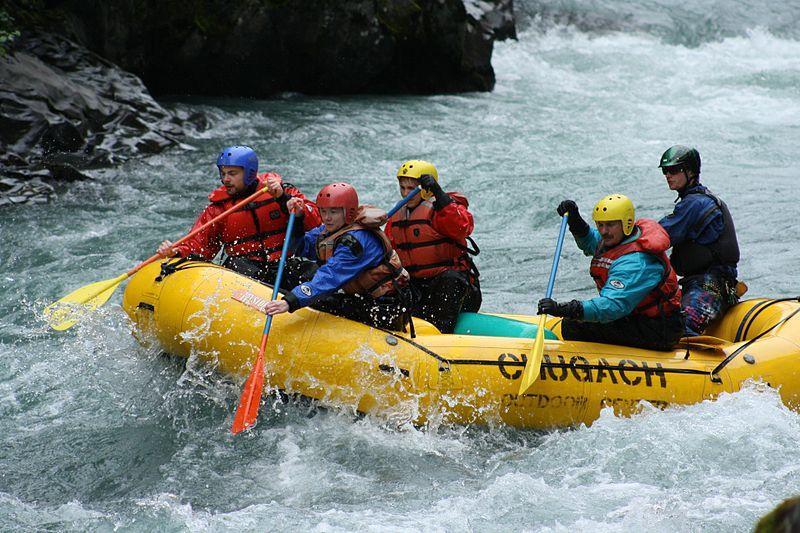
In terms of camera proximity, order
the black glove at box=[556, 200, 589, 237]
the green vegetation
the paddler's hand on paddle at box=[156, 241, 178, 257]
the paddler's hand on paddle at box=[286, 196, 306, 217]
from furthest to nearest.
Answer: the green vegetation
the paddler's hand on paddle at box=[156, 241, 178, 257]
the paddler's hand on paddle at box=[286, 196, 306, 217]
the black glove at box=[556, 200, 589, 237]

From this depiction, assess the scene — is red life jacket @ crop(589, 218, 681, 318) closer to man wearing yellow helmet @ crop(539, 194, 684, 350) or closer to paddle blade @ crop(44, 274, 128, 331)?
man wearing yellow helmet @ crop(539, 194, 684, 350)

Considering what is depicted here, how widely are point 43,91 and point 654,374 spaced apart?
8119 millimetres

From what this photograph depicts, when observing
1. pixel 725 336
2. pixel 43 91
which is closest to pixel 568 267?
pixel 725 336

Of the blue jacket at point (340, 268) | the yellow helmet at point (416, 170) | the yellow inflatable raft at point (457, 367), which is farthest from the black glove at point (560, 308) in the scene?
the yellow helmet at point (416, 170)

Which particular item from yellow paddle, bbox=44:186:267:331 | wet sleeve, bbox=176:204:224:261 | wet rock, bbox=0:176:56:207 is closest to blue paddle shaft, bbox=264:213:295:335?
yellow paddle, bbox=44:186:267:331

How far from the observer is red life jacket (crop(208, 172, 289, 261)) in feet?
20.9

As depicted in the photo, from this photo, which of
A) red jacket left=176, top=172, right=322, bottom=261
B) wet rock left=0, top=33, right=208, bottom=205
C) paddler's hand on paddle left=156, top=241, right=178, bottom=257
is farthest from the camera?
wet rock left=0, top=33, right=208, bottom=205

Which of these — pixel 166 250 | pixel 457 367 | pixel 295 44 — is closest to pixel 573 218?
pixel 457 367

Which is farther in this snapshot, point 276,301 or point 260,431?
point 260,431

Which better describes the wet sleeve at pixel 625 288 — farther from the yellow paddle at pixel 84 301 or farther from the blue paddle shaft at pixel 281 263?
the yellow paddle at pixel 84 301

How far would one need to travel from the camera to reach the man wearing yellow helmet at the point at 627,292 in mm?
5238

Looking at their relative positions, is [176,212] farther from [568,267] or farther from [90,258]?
[568,267]

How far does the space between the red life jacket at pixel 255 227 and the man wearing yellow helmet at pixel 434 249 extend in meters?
0.83

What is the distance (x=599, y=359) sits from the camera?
17.9ft
